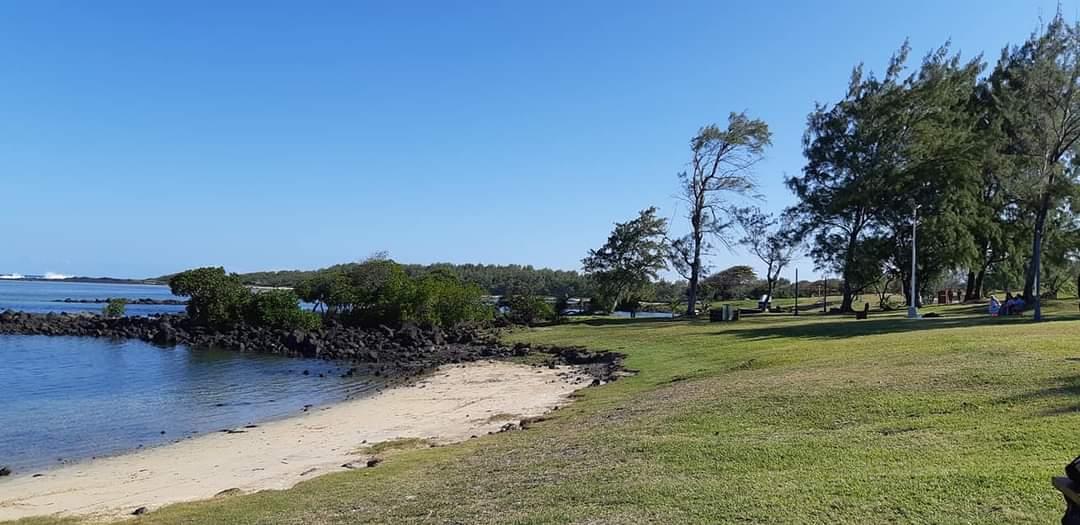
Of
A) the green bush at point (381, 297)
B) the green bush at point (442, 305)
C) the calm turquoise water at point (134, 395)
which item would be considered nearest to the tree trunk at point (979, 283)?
the green bush at point (442, 305)

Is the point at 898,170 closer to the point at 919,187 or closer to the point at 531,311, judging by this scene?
the point at 919,187

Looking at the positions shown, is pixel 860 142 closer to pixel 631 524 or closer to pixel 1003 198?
pixel 1003 198

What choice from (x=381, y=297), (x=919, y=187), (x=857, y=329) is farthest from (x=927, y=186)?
(x=381, y=297)

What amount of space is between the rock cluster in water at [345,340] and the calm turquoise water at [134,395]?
227 cm

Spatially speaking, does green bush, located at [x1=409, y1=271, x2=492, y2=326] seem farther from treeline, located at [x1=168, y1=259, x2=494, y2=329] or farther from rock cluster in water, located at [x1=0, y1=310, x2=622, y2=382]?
rock cluster in water, located at [x1=0, y1=310, x2=622, y2=382]

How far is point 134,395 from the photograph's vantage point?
83.2 feet

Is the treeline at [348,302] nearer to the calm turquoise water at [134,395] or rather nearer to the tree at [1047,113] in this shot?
the calm turquoise water at [134,395]

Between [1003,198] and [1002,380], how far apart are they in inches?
1536

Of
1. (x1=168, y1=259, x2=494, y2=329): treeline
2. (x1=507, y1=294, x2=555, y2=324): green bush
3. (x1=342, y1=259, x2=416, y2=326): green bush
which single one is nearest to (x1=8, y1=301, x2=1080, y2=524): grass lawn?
(x1=168, y1=259, x2=494, y2=329): treeline

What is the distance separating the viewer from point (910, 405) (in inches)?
417

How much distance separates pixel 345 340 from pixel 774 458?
1471 inches

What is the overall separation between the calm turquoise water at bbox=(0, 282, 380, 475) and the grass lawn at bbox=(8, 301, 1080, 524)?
29.9 feet

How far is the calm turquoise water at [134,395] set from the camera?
17677mm

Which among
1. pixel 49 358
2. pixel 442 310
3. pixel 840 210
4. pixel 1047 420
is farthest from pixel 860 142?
pixel 49 358
